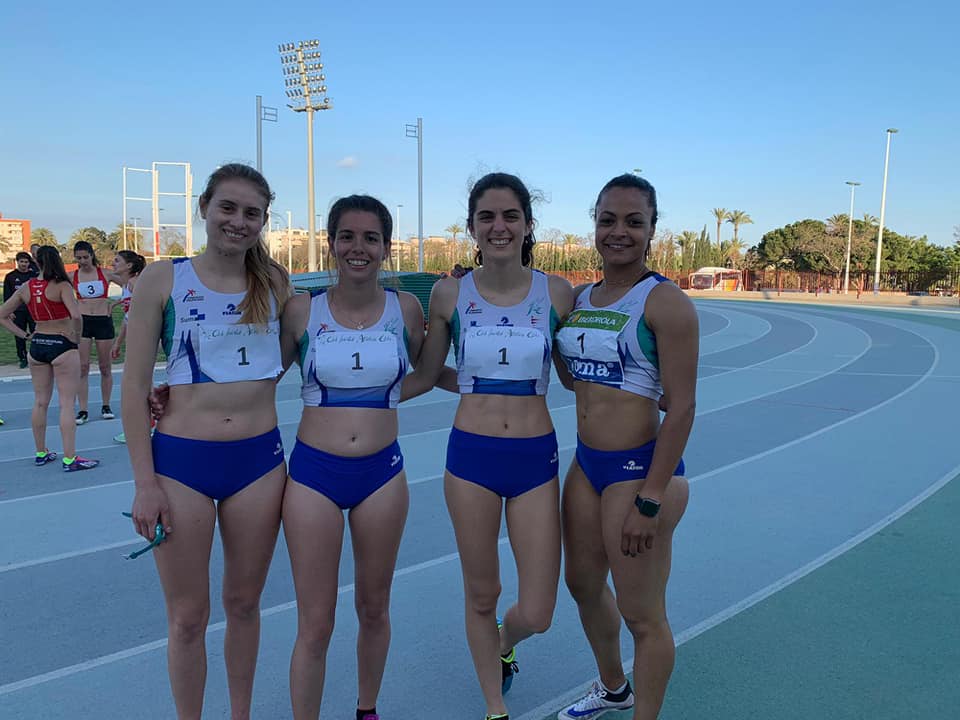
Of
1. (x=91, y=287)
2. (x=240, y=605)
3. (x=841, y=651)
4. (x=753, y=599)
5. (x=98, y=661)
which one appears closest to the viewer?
(x=240, y=605)

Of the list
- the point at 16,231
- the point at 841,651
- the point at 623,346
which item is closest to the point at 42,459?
the point at 623,346

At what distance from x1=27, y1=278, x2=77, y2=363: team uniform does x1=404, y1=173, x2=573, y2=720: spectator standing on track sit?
5316 millimetres

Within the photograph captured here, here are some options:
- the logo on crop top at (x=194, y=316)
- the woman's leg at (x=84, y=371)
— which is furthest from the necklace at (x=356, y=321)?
the woman's leg at (x=84, y=371)

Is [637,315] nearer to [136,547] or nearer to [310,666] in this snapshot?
[310,666]

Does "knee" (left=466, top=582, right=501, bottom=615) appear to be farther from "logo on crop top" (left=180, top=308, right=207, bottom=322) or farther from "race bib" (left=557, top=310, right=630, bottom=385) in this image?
"logo on crop top" (left=180, top=308, right=207, bottom=322)

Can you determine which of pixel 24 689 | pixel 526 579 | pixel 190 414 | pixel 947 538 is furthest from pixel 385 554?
pixel 947 538

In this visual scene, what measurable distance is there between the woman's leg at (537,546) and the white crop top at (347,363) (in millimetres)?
646

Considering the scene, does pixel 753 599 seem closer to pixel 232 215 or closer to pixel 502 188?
pixel 502 188

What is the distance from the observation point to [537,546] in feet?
8.77

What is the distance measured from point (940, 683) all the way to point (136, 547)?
4.43 meters

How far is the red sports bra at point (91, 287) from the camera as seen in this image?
26.3 ft

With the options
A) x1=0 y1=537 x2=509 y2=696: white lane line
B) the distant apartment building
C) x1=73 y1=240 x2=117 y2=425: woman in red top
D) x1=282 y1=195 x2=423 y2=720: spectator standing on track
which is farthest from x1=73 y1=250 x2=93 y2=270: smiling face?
the distant apartment building

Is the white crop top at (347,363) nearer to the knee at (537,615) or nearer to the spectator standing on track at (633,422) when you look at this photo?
the spectator standing on track at (633,422)

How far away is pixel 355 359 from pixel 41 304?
209 inches
